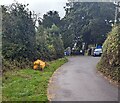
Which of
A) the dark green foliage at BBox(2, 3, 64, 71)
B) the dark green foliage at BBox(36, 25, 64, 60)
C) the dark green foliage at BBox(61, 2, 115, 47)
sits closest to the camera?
the dark green foliage at BBox(2, 3, 64, 71)

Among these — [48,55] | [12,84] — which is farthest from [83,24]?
[12,84]

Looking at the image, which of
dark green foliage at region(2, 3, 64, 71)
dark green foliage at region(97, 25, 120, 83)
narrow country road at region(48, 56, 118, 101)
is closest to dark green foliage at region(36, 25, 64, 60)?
dark green foliage at region(2, 3, 64, 71)

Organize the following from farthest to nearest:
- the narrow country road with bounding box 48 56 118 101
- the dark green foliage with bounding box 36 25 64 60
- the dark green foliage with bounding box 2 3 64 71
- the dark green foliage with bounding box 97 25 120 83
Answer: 1. the dark green foliage with bounding box 36 25 64 60
2. the dark green foliage with bounding box 2 3 64 71
3. the dark green foliage with bounding box 97 25 120 83
4. the narrow country road with bounding box 48 56 118 101

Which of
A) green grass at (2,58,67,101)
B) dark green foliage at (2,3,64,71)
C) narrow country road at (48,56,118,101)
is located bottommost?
narrow country road at (48,56,118,101)

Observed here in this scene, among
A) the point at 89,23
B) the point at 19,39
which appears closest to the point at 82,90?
the point at 19,39

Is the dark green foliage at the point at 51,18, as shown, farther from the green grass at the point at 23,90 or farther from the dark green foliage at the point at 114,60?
the green grass at the point at 23,90

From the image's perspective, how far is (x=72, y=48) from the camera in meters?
47.3

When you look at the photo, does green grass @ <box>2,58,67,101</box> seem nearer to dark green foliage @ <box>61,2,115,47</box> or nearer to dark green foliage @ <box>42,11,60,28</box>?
dark green foliage @ <box>61,2,115,47</box>

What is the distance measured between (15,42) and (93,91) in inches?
461

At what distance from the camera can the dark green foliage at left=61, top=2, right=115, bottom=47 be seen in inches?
1793

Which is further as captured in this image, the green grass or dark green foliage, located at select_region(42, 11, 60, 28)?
dark green foliage, located at select_region(42, 11, 60, 28)

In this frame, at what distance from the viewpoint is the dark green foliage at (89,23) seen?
45544 mm

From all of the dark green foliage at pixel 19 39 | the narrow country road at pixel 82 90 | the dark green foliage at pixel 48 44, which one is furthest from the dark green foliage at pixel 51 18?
the narrow country road at pixel 82 90

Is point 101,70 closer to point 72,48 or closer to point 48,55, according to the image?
point 48,55
